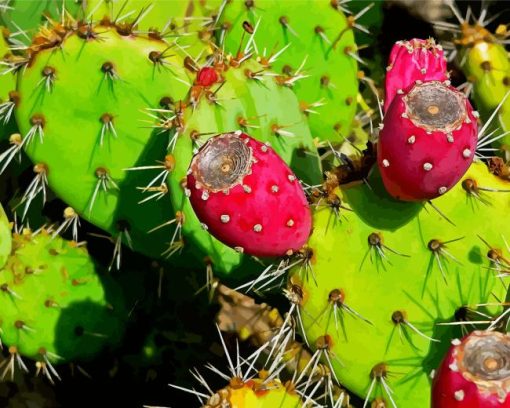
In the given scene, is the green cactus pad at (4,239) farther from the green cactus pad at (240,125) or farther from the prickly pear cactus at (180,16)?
the prickly pear cactus at (180,16)

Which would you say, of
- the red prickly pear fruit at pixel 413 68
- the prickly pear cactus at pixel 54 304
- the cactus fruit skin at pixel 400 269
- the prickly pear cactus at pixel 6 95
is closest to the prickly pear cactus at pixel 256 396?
the cactus fruit skin at pixel 400 269

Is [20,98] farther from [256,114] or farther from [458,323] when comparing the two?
[458,323]

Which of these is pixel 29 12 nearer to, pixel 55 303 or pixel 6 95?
pixel 6 95

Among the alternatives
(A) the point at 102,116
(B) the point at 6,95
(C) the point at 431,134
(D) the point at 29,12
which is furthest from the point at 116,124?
(C) the point at 431,134

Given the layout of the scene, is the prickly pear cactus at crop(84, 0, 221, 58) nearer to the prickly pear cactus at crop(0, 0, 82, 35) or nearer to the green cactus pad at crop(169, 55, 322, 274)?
the prickly pear cactus at crop(0, 0, 82, 35)

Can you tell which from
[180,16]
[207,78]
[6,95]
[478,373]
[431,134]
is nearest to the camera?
[478,373]

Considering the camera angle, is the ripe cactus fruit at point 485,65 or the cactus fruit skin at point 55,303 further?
the ripe cactus fruit at point 485,65

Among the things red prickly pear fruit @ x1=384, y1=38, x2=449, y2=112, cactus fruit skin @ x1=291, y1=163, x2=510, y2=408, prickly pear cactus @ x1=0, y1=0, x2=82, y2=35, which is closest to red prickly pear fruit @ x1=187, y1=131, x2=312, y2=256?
cactus fruit skin @ x1=291, y1=163, x2=510, y2=408
